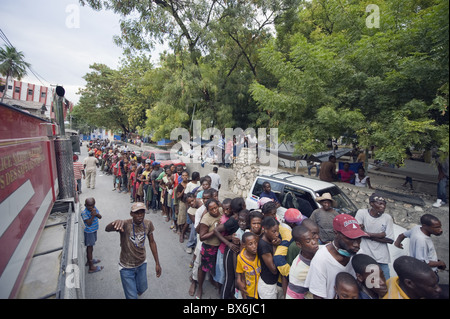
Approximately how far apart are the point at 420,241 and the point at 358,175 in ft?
13.9

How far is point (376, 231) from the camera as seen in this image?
3148 mm

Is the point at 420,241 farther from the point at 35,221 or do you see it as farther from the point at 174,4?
the point at 174,4

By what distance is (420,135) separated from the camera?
14.4 ft

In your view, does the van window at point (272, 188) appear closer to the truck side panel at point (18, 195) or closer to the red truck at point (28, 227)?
the red truck at point (28, 227)

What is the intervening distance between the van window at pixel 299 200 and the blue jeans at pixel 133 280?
3.17 meters

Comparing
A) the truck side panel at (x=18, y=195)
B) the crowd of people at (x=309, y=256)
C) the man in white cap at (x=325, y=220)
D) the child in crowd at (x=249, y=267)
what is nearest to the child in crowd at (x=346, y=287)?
the crowd of people at (x=309, y=256)

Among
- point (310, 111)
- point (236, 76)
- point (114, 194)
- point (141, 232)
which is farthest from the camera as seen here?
point (236, 76)

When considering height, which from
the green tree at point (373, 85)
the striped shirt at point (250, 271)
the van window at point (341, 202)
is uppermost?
the green tree at point (373, 85)

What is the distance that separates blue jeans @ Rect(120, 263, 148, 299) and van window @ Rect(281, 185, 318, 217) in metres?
3.17

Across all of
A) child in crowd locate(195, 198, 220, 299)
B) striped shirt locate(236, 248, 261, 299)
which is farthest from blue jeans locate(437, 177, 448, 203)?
child in crowd locate(195, 198, 220, 299)

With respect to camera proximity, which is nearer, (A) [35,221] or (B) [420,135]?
(A) [35,221]

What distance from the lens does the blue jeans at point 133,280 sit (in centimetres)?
282
